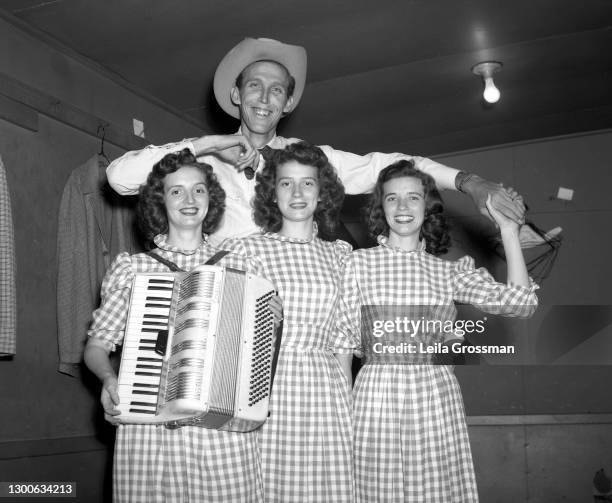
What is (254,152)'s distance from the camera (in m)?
2.95

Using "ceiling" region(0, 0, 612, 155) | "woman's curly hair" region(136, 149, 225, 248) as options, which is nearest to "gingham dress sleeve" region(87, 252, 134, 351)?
"woman's curly hair" region(136, 149, 225, 248)

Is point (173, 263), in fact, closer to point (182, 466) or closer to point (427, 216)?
point (182, 466)

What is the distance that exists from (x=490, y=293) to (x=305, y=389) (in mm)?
800

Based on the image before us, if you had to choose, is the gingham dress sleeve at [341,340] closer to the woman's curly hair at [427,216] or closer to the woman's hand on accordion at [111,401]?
the woman's curly hair at [427,216]

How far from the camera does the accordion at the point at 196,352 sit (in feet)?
6.96

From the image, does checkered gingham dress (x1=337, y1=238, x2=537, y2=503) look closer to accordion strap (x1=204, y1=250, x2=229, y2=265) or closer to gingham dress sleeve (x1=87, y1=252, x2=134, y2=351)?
accordion strap (x1=204, y1=250, x2=229, y2=265)

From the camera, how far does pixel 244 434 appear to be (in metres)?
2.38

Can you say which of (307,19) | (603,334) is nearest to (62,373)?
(307,19)

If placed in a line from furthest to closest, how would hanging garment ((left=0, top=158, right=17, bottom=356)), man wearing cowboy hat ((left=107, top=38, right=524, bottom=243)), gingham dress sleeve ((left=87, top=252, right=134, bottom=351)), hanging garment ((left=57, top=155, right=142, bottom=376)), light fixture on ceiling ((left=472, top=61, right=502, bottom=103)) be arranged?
light fixture on ceiling ((left=472, top=61, right=502, bottom=103)) → hanging garment ((left=57, top=155, right=142, bottom=376)) → hanging garment ((left=0, top=158, right=17, bottom=356)) → man wearing cowboy hat ((left=107, top=38, right=524, bottom=243)) → gingham dress sleeve ((left=87, top=252, right=134, bottom=351))

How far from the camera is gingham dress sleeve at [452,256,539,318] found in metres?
2.66

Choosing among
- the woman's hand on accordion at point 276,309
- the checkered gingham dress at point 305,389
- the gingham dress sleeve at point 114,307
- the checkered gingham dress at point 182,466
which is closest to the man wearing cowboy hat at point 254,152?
the checkered gingham dress at point 305,389

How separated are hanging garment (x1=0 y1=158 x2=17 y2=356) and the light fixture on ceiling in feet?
9.14

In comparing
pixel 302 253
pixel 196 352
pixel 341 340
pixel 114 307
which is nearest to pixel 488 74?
pixel 302 253

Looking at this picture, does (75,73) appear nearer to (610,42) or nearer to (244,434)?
(244,434)
